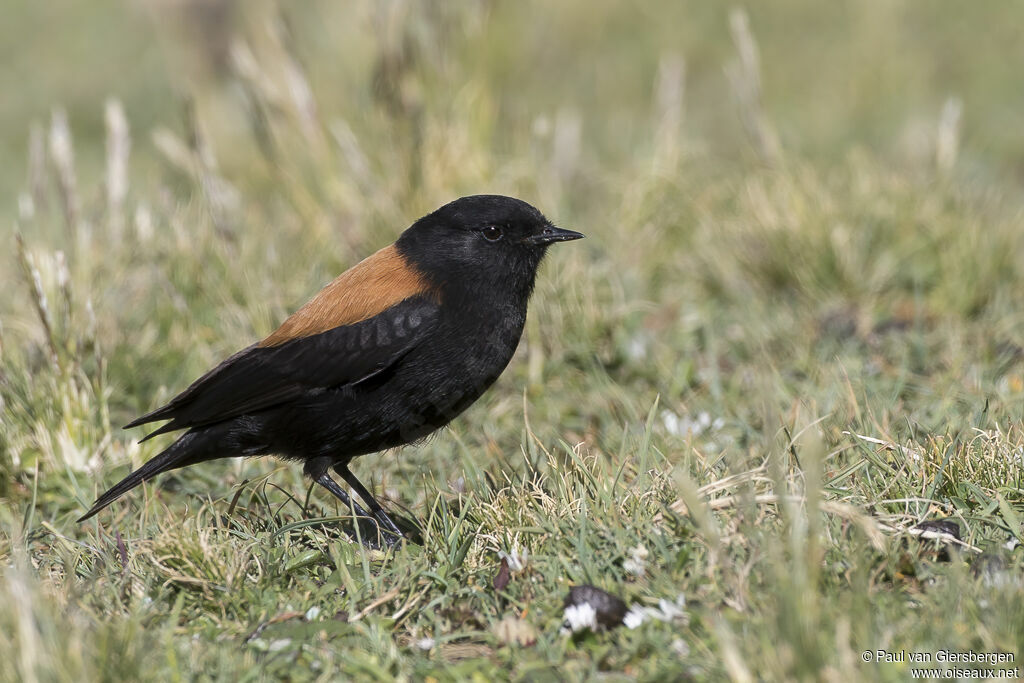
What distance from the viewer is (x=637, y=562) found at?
9.91 feet

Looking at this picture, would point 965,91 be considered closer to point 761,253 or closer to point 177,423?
point 761,253

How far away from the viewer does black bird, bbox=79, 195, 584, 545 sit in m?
3.69

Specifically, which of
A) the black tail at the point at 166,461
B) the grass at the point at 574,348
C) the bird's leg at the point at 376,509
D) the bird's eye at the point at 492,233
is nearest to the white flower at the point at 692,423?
the grass at the point at 574,348

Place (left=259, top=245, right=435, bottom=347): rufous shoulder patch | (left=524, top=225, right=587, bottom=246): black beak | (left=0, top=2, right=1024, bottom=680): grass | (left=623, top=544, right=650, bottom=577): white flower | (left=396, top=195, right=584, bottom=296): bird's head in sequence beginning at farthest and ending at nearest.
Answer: (left=524, top=225, right=587, bottom=246): black beak < (left=396, top=195, right=584, bottom=296): bird's head < (left=259, top=245, right=435, bottom=347): rufous shoulder patch < (left=623, top=544, right=650, bottom=577): white flower < (left=0, top=2, right=1024, bottom=680): grass

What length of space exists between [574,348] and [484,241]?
1441 millimetres

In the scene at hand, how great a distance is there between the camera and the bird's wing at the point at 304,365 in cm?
370

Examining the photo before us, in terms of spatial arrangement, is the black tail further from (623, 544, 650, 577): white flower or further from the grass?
(623, 544, 650, 577): white flower

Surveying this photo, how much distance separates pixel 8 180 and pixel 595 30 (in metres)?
5.45

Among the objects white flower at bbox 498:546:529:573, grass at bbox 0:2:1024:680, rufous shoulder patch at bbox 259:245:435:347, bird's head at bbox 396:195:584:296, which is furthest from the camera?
bird's head at bbox 396:195:584:296

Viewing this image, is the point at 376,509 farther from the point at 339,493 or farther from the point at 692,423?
the point at 692,423

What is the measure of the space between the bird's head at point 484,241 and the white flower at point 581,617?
4.59 ft

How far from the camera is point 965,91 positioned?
9156 mm

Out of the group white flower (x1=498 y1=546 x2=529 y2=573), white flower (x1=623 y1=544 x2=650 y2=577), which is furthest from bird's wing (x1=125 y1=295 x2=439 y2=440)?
white flower (x1=623 y1=544 x2=650 y2=577)

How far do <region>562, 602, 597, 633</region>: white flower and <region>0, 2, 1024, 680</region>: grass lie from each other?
6 cm
